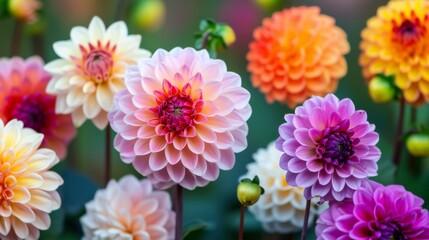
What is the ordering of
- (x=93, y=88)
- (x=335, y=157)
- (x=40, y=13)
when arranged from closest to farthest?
(x=335, y=157), (x=93, y=88), (x=40, y=13)

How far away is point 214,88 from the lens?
2.61 ft

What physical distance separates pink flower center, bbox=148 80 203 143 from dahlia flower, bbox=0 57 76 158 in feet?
0.80

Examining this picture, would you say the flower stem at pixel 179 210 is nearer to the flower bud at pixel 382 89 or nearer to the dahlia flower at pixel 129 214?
the dahlia flower at pixel 129 214

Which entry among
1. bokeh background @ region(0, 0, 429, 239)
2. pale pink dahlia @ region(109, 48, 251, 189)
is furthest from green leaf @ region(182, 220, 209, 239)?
pale pink dahlia @ region(109, 48, 251, 189)

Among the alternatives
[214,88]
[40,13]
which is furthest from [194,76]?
[40,13]

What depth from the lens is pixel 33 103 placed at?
99 centimetres

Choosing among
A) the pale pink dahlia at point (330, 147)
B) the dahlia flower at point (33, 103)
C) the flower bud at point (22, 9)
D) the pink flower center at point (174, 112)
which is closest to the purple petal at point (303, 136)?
the pale pink dahlia at point (330, 147)

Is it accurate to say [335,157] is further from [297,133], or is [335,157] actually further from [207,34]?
[207,34]

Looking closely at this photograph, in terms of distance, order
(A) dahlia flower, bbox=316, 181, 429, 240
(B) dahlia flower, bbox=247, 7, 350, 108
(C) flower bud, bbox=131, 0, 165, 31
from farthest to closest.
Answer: (C) flower bud, bbox=131, 0, 165, 31 < (B) dahlia flower, bbox=247, 7, 350, 108 < (A) dahlia flower, bbox=316, 181, 429, 240

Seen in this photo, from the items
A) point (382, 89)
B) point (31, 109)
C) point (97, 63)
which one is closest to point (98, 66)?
point (97, 63)

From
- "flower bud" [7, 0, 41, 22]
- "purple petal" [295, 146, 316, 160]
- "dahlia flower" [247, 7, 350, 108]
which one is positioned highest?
"flower bud" [7, 0, 41, 22]

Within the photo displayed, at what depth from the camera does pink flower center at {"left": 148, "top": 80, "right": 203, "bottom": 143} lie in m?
0.79

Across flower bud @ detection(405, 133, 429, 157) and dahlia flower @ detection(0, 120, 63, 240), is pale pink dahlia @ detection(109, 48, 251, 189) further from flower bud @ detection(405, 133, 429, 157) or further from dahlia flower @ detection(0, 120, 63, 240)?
flower bud @ detection(405, 133, 429, 157)

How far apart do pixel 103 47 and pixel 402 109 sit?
1.33 feet
